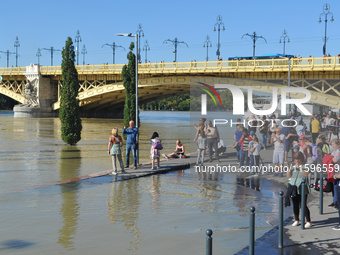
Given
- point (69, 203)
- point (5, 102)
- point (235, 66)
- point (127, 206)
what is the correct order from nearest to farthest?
point (127, 206) < point (69, 203) < point (235, 66) < point (5, 102)

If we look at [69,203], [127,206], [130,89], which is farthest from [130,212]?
[130,89]

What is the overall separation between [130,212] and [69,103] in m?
20.1

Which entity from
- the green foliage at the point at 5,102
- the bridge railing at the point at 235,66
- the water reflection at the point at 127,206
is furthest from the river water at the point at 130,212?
the green foliage at the point at 5,102

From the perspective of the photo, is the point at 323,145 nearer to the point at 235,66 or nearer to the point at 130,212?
the point at 130,212

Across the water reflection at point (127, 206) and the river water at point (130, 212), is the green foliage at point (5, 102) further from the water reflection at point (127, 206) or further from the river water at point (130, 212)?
the water reflection at point (127, 206)

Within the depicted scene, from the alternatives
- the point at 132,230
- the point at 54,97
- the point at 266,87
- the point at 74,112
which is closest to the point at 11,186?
the point at 132,230

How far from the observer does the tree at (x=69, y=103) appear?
96.3 ft

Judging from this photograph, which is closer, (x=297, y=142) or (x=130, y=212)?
(x=130, y=212)

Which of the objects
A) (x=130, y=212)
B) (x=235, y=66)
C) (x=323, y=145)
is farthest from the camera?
(x=235, y=66)

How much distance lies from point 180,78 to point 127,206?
44995 millimetres

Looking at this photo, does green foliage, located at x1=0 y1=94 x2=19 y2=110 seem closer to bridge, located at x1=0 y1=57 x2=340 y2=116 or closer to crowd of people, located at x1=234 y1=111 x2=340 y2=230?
bridge, located at x1=0 y1=57 x2=340 y2=116

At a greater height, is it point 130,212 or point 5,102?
point 5,102

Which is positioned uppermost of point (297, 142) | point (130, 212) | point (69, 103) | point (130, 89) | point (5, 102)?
point (5, 102)

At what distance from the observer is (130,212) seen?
10.8 m
